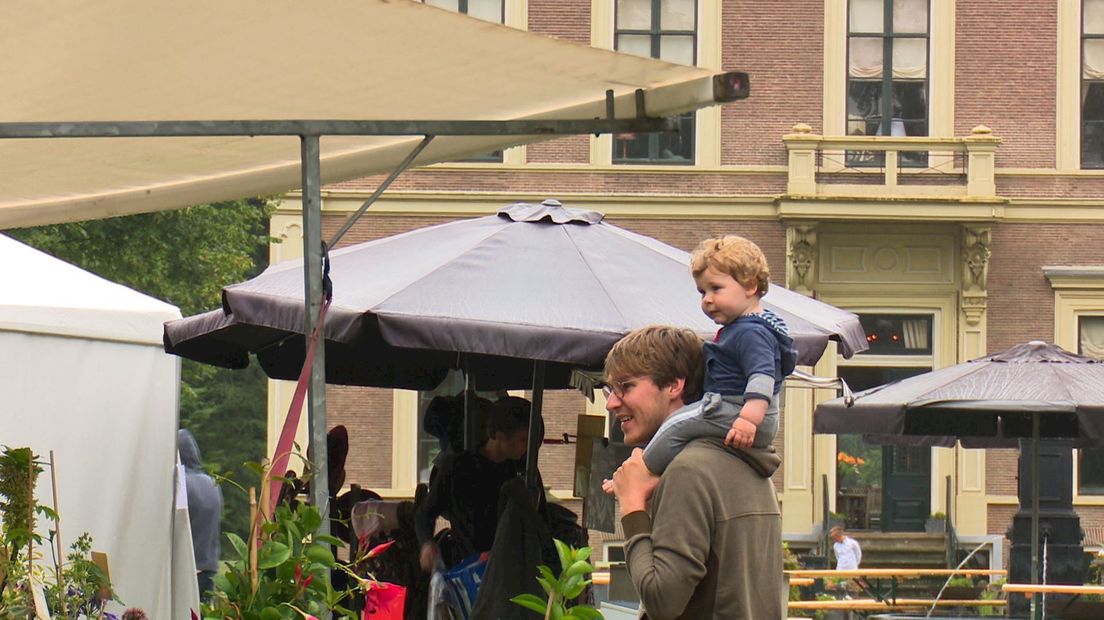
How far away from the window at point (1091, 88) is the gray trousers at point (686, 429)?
22457 mm

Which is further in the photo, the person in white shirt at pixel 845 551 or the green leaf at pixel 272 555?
the person in white shirt at pixel 845 551

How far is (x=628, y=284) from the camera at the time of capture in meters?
6.71

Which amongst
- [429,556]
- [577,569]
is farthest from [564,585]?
[429,556]

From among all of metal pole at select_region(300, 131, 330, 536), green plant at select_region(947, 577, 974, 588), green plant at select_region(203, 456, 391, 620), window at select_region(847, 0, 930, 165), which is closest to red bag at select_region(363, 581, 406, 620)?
metal pole at select_region(300, 131, 330, 536)

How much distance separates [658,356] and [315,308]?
44.0 inches

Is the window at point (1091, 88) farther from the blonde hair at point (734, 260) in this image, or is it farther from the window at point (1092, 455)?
the blonde hair at point (734, 260)

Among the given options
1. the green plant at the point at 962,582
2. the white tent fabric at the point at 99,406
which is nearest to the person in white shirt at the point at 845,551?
the green plant at the point at 962,582

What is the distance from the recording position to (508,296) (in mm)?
6496

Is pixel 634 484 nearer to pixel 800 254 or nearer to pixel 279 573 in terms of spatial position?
pixel 279 573

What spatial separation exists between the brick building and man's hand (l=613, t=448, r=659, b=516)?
20.3 metres

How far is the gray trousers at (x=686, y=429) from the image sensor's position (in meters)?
3.75

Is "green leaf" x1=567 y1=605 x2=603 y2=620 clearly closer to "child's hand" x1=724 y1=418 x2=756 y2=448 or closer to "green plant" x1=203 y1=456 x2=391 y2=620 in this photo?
"green plant" x1=203 y1=456 x2=391 y2=620

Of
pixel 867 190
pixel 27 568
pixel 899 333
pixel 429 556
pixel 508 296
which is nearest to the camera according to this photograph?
pixel 27 568

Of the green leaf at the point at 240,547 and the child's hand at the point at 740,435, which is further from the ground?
the child's hand at the point at 740,435
